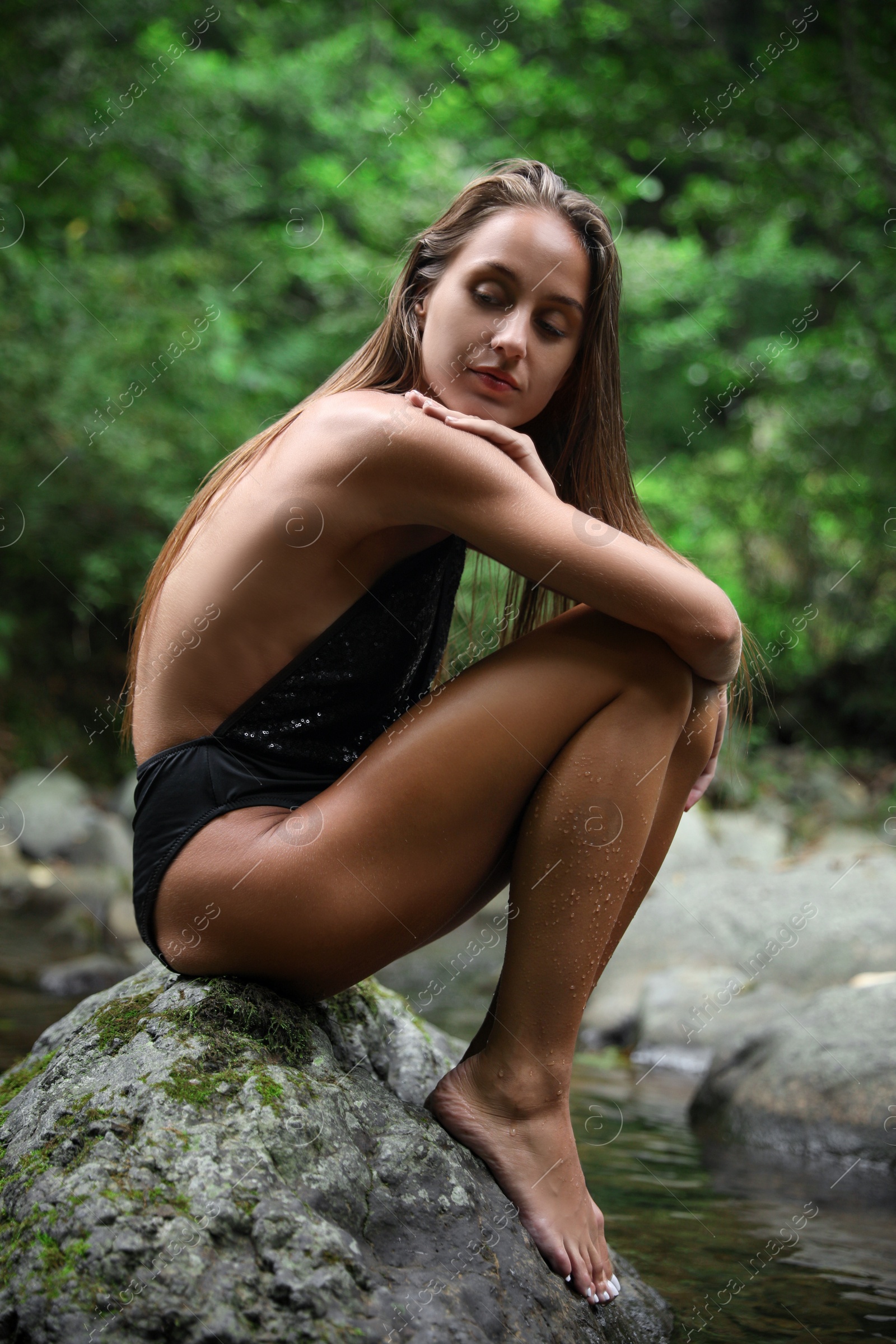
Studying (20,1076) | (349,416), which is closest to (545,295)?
(349,416)

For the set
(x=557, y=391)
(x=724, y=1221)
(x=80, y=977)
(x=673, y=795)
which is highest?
(x=557, y=391)

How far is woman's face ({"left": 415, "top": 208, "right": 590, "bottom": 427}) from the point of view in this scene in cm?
175

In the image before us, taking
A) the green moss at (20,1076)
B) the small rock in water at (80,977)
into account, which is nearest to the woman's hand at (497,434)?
the green moss at (20,1076)

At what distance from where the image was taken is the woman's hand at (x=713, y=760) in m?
1.78

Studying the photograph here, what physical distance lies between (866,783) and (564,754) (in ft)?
25.5

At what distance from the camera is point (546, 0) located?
6609mm

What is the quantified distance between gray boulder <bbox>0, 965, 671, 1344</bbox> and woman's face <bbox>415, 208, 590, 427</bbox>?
3.26ft

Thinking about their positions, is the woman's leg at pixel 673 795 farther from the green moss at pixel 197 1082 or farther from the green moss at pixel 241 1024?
the green moss at pixel 197 1082

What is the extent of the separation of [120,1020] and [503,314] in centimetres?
122

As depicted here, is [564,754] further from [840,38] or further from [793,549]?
[793,549]

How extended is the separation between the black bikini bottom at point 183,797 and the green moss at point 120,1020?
0.22 ft

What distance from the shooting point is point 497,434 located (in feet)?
5.24

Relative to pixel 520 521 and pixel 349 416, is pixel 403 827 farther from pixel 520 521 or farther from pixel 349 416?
pixel 349 416

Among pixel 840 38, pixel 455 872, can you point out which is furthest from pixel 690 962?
pixel 840 38
